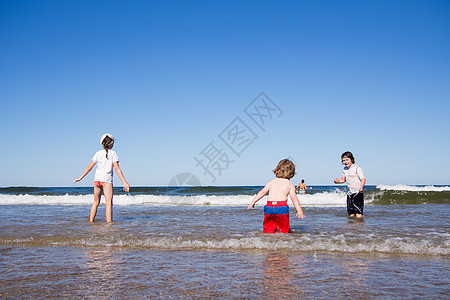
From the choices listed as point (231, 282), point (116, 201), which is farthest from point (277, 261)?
point (116, 201)

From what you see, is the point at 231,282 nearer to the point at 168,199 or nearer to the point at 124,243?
the point at 124,243

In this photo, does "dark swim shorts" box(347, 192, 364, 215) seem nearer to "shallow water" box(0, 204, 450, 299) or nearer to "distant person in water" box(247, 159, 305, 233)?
"shallow water" box(0, 204, 450, 299)

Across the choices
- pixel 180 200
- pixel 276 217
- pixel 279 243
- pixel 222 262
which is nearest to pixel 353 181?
pixel 276 217

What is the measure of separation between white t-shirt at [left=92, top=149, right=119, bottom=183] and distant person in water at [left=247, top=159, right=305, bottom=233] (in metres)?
3.44

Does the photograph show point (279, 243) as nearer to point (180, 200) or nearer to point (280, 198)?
point (280, 198)

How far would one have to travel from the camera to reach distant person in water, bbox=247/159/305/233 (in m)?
5.56

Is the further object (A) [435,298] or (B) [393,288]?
(B) [393,288]

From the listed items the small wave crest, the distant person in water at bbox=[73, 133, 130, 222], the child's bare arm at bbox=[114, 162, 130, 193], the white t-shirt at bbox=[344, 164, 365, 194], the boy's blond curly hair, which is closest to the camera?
the small wave crest

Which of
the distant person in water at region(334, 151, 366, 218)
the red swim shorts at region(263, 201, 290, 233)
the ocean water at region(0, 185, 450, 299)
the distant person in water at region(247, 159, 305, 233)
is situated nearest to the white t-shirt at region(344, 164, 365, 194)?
the distant person in water at region(334, 151, 366, 218)

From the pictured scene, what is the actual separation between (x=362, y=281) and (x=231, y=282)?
125cm

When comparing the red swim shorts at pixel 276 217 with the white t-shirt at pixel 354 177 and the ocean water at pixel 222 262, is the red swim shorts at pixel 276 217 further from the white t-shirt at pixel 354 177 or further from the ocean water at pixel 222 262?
the white t-shirt at pixel 354 177

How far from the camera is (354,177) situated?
8406 mm

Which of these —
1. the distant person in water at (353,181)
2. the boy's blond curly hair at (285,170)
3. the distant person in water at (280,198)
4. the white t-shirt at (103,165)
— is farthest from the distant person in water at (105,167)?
the distant person in water at (353,181)

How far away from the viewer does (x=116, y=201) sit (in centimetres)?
1716
